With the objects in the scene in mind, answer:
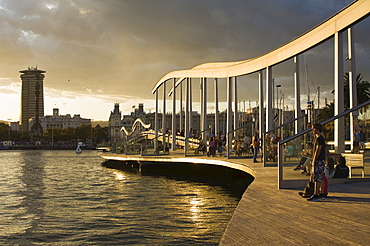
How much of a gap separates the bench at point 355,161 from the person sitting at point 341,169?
79 mm

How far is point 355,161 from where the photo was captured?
32.5 feet

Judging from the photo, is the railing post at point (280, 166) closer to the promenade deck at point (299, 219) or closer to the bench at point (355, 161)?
the promenade deck at point (299, 219)

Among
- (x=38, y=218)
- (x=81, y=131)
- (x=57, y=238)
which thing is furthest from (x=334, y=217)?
(x=81, y=131)

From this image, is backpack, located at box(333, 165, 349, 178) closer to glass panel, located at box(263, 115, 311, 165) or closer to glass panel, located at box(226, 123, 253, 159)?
glass panel, located at box(263, 115, 311, 165)

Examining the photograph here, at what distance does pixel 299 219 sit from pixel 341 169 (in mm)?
3951

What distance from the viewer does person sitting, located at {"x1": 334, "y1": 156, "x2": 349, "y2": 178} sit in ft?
32.3

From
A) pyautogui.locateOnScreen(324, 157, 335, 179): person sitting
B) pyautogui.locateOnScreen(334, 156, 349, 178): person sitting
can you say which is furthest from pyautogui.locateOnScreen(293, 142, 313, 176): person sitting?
pyautogui.locateOnScreen(334, 156, 349, 178): person sitting

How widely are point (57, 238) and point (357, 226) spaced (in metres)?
6.07

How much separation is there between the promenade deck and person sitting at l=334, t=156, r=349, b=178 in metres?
0.47

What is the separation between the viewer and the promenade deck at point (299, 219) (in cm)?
551

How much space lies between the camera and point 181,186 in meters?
19.5

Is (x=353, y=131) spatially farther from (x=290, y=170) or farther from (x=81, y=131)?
(x=81, y=131)

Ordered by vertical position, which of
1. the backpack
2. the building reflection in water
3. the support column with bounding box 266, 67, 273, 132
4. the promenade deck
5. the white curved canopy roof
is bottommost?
the building reflection in water

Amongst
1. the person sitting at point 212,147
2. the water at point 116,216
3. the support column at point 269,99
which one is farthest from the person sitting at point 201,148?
the water at point 116,216
